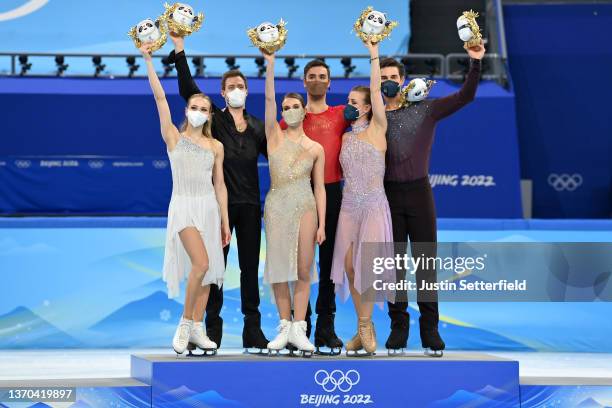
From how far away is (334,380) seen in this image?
19.4 feet

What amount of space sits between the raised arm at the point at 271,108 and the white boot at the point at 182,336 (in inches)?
45.2

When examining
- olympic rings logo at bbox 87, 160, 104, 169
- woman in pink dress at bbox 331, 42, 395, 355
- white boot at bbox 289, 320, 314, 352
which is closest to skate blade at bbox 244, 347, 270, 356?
white boot at bbox 289, 320, 314, 352

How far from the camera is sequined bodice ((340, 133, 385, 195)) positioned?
6.12 metres

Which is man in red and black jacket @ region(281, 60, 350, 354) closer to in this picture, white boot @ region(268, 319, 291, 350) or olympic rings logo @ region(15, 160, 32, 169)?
white boot @ region(268, 319, 291, 350)

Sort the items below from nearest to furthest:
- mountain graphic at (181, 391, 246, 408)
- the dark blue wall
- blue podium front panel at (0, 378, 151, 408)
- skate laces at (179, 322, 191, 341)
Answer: blue podium front panel at (0, 378, 151, 408)
mountain graphic at (181, 391, 246, 408)
skate laces at (179, 322, 191, 341)
the dark blue wall

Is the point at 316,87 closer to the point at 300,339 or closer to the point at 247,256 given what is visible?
the point at 247,256

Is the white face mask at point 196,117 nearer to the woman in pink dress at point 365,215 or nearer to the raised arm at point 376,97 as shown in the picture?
the woman in pink dress at point 365,215

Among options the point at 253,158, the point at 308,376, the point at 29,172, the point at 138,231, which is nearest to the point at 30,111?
the point at 29,172

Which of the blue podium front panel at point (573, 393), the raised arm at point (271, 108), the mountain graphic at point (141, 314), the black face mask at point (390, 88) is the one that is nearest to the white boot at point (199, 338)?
the raised arm at point (271, 108)

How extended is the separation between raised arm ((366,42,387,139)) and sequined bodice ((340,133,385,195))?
0.39 ft

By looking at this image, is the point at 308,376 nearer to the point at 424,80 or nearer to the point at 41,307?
the point at 424,80

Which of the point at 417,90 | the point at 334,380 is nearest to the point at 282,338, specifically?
the point at 334,380

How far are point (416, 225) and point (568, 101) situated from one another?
6.70 meters

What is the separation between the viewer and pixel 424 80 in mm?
6336
